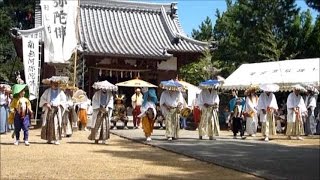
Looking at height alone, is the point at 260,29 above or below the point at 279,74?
above

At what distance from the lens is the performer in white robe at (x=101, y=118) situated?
1252 cm

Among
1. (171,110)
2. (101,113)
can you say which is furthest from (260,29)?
(101,113)

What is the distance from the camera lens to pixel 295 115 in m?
15.6

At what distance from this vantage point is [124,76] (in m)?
23.7

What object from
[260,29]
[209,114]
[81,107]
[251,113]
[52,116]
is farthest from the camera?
[260,29]

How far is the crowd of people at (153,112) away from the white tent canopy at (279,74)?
4.44ft

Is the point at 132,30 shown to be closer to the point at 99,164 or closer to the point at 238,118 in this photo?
the point at 238,118

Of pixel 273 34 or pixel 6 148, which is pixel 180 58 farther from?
pixel 6 148

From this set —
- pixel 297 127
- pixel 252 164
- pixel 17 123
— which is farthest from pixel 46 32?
pixel 252 164

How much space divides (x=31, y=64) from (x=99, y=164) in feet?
34.3

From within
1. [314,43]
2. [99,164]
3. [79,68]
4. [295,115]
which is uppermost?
[314,43]

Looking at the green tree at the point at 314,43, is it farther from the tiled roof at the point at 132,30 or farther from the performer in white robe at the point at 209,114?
the performer in white robe at the point at 209,114

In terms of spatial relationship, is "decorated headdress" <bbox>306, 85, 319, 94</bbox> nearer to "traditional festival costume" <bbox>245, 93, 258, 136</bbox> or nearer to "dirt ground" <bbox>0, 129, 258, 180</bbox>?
"traditional festival costume" <bbox>245, 93, 258, 136</bbox>

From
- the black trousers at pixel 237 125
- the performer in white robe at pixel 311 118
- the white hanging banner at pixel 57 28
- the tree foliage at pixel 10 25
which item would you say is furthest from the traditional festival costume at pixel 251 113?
the tree foliage at pixel 10 25
